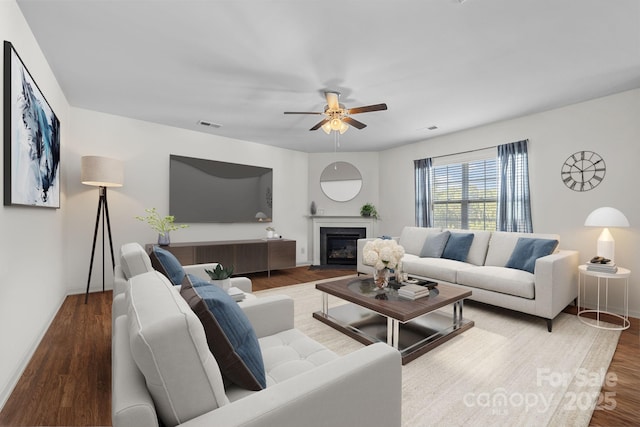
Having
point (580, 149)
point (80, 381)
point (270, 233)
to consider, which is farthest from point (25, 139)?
point (580, 149)

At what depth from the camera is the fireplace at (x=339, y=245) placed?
594 centimetres

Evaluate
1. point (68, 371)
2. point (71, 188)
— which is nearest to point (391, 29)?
point (68, 371)

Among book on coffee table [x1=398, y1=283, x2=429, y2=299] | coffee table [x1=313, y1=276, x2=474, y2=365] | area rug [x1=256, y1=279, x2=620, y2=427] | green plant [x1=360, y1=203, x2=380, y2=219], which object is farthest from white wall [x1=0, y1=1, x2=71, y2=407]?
green plant [x1=360, y1=203, x2=380, y2=219]

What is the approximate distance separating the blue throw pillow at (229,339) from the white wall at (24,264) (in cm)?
155

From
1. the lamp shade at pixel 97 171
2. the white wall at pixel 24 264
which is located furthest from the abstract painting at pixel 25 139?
the lamp shade at pixel 97 171

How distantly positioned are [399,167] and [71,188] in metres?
5.19

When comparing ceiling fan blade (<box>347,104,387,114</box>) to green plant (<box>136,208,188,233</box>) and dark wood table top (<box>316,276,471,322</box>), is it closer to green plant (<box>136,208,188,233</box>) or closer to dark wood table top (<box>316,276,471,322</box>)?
dark wood table top (<box>316,276,471,322</box>)

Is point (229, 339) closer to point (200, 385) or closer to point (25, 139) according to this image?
point (200, 385)

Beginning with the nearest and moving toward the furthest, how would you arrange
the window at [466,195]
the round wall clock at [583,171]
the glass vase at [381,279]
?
1. the glass vase at [381,279]
2. the round wall clock at [583,171]
3. the window at [466,195]

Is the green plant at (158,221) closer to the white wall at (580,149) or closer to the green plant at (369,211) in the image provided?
the green plant at (369,211)

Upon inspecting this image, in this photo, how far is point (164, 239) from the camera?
4.08 meters

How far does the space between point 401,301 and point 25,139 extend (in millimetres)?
2986

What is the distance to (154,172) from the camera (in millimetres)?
4289

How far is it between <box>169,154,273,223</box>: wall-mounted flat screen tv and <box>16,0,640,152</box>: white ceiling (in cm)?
102
